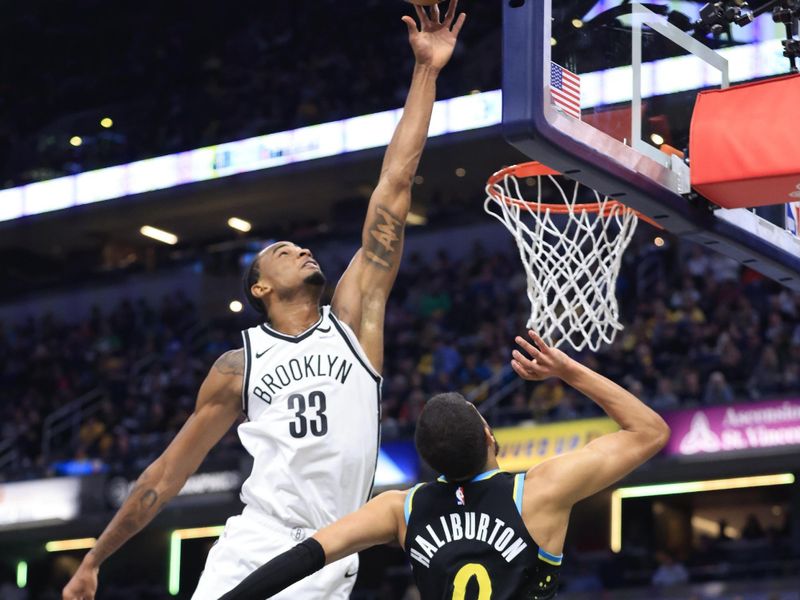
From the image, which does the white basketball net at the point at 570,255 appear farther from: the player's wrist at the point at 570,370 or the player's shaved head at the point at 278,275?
the player's wrist at the point at 570,370

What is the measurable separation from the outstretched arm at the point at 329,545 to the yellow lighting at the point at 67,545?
18446mm

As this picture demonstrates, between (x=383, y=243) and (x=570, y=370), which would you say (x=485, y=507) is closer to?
(x=570, y=370)

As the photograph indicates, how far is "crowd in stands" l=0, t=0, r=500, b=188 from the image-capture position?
21.0 metres

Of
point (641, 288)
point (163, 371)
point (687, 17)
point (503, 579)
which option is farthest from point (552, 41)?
point (163, 371)

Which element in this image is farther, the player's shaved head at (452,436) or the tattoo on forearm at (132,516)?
the tattoo on forearm at (132,516)

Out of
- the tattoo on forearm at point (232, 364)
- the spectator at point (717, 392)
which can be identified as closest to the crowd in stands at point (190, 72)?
the spectator at point (717, 392)

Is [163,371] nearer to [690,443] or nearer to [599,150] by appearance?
[690,443]

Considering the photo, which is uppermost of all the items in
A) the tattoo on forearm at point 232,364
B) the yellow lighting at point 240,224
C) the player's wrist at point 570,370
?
the yellow lighting at point 240,224

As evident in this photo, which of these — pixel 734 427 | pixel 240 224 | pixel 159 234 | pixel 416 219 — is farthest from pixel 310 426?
pixel 159 234

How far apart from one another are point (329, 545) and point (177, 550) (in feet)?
59.4

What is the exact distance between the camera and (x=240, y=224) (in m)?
23.7

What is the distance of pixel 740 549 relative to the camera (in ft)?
48.6

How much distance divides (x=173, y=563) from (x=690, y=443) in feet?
32.4

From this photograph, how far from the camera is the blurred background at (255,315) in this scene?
14.7m
